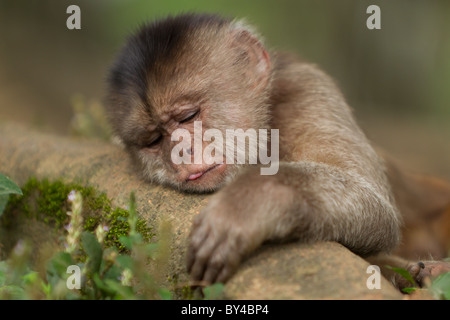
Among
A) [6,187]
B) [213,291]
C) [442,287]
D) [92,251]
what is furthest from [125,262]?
[442,287]

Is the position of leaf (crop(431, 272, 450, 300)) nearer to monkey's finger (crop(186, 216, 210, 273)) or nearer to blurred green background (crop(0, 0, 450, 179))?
monkey's finger (crop(186, 216, 210, 273))

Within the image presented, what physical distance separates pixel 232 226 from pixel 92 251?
0.90 meters

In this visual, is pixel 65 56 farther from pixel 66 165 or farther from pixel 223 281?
pixel 223 281

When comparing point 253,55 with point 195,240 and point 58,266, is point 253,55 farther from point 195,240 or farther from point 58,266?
point 58,266

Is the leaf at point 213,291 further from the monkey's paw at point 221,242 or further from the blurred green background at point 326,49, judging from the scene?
the blurred green background at point 326,49

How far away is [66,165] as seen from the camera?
564cm

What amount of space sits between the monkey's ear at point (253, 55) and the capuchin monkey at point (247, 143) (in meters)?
0.01

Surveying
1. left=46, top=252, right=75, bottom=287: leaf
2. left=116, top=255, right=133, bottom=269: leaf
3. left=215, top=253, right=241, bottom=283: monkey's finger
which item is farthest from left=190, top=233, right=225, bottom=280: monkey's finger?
left=46, top=252, right=75, bottom=287: leaf

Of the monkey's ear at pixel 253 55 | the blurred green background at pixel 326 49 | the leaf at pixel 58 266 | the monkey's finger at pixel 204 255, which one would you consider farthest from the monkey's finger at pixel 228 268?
the blurred green background at pixel 326 49

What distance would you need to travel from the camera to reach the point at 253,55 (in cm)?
516

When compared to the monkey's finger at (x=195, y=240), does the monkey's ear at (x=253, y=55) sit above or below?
above

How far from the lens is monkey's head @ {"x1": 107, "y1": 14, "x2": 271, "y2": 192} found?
4.55 meters

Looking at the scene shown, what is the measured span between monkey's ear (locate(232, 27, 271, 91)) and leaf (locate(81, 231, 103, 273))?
2390 millimetres

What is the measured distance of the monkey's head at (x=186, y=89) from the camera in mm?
4555
